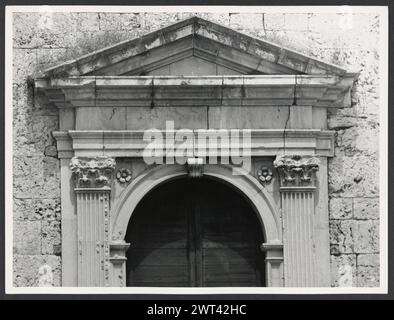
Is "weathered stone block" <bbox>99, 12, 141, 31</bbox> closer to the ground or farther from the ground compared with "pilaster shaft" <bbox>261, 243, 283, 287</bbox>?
farther from the ground

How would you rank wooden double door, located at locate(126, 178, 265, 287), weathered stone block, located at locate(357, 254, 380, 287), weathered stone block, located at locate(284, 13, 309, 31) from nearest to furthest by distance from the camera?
1. weathered stone block, located at locate(357, 254, 380, 287)
2. wooden double door, located at locate(126, 178, 265, 287)
3. weathered stone block, located at locate(284, 13, 309, 31)

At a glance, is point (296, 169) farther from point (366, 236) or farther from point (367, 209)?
point (366, 236)

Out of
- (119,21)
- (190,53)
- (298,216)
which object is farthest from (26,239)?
(298,216)

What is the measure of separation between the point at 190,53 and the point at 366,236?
8.87 ft

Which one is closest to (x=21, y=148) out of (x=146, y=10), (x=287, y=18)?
(x=146, y=10)

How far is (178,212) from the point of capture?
1560 centimetres

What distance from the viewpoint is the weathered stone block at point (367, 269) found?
15.3 meters

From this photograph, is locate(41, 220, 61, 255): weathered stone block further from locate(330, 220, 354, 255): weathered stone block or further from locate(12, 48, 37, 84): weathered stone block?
locate(330, 220, 354, 255): weathered stone block

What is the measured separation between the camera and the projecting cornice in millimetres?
15328

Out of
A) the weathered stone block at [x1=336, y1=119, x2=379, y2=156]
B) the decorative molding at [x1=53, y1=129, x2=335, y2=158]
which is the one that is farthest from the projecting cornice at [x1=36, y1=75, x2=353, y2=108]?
the weathered stone block at [x1=336, y1=119, x2=379, y2=156]

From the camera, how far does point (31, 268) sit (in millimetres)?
15211

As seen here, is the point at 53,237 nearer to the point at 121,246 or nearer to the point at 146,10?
the point at 121,246

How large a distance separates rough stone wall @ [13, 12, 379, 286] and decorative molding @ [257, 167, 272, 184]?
2.21 feet
